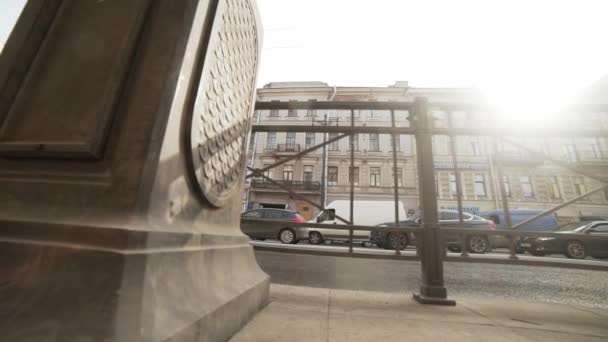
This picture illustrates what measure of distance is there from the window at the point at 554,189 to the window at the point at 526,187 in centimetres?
105

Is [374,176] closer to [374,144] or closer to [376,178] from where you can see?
[376,178]

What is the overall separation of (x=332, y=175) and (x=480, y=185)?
10.4 metres

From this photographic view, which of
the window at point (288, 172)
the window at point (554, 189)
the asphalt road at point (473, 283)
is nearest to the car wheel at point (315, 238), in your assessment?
the asphalt road at point (473, 283)

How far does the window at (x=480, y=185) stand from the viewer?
17.1m

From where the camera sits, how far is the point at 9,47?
1023 millimetres

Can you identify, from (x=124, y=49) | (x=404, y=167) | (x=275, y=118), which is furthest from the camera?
(x=275, y=118)

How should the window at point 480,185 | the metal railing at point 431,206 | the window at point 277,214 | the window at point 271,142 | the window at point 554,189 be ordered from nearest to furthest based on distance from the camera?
the metal railing at point 431,206 < the window at point 277,214 < the window at point 554,189 < the window at point 480,185 < the window at point 271,142

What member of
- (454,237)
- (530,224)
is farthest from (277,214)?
(530,224)

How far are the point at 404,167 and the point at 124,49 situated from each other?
18.9 metres

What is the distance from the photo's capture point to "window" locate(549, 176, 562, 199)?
54.7 feet

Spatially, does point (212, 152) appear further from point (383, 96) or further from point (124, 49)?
point (383, 96)

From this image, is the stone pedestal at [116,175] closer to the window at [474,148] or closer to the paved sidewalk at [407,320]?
the paved sidewalk at [407,320]

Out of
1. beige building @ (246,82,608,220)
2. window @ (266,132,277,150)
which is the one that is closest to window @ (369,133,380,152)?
beige building @ (246,82,608,220)

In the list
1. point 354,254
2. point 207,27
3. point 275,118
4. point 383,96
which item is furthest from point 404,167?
point 207,27
